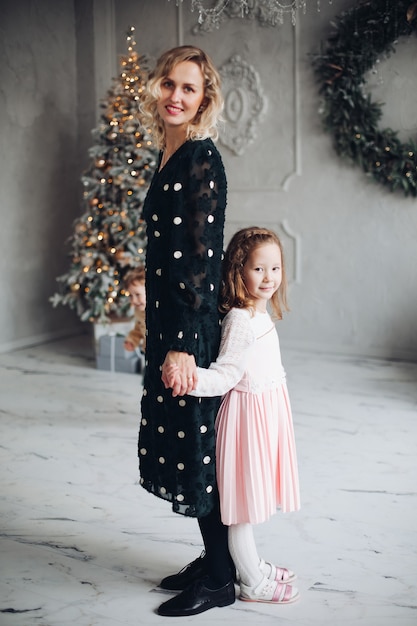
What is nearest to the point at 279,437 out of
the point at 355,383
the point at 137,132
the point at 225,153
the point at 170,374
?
the point at 170,374

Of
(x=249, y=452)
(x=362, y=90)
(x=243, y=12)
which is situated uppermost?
(x=243, y=12)

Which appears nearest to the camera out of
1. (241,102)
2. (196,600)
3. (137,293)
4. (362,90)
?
(196,600)

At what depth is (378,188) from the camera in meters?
5.57

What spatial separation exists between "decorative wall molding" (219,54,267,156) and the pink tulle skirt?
3.94 meters

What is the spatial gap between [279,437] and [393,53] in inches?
147

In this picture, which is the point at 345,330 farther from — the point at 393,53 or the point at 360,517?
the point at 360,517

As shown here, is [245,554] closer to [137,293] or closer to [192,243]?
[192,243]

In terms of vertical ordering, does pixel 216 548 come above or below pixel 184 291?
below

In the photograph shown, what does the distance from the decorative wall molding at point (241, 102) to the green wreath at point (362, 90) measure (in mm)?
506

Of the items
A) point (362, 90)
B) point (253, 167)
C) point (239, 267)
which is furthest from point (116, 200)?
point (239, 267)

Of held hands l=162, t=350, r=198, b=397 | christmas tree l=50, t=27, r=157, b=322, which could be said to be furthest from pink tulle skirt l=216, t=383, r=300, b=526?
christmas tree l=50, t=27, r=157, b=322

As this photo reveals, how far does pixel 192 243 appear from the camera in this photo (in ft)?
6.94

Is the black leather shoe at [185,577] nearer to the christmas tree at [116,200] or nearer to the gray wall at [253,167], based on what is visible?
the christmas tree at [116,200]

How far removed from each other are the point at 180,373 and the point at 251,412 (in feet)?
0.97
